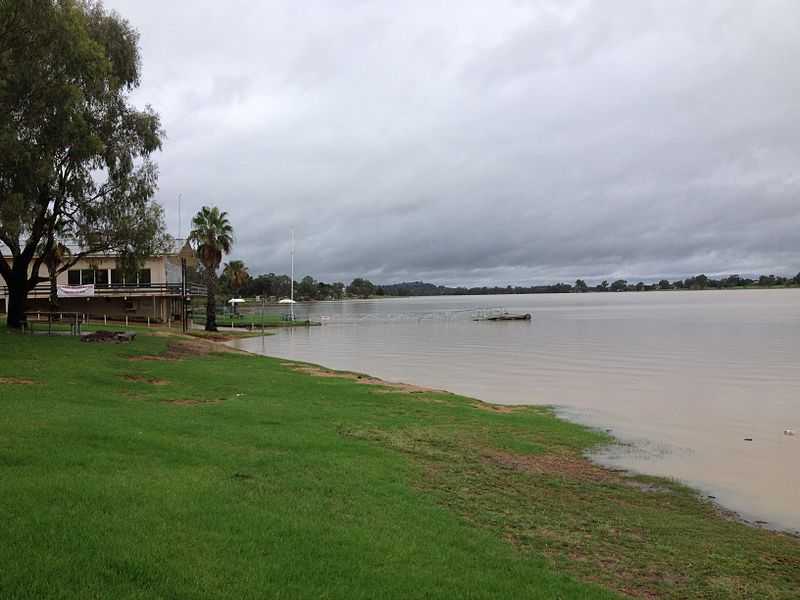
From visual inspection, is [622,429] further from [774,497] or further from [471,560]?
[471,560]

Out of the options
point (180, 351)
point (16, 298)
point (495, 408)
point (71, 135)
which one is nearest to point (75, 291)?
point (16, 298)

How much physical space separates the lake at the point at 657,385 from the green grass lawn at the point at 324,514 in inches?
79.4

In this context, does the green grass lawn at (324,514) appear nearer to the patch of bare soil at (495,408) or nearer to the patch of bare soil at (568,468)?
the patch of bare soil at (568,468)

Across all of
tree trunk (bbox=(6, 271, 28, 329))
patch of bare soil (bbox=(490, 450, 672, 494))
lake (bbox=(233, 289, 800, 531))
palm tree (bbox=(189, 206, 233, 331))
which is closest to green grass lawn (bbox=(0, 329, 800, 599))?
patch of bare soil (bbox=(490, 450, 672, 494))

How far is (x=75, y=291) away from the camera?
2004 inches

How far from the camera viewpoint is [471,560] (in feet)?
21.1

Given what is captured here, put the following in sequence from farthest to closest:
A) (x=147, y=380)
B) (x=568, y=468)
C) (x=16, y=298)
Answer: (x=16, y=298) → (x=147, y=380) → (x=568, y=468)

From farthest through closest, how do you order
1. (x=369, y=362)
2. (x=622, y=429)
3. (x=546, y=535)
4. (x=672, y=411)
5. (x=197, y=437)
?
1. (x=369, y=362)
2. (x=672, y=411)
3. (x=622, y=429)
4. (x=197, y=437)
5. (x=546, y=535)

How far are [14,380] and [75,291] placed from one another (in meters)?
39.0

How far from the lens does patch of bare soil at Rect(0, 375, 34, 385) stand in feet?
50.3

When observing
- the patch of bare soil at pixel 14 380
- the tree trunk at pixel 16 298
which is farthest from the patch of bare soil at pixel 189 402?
the tree trunk at pixel 16 298

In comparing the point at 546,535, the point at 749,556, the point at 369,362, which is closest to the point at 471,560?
the point at 546,535

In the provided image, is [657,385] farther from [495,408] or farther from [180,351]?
[180,351]

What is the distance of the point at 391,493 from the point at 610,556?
2920 millimetres
